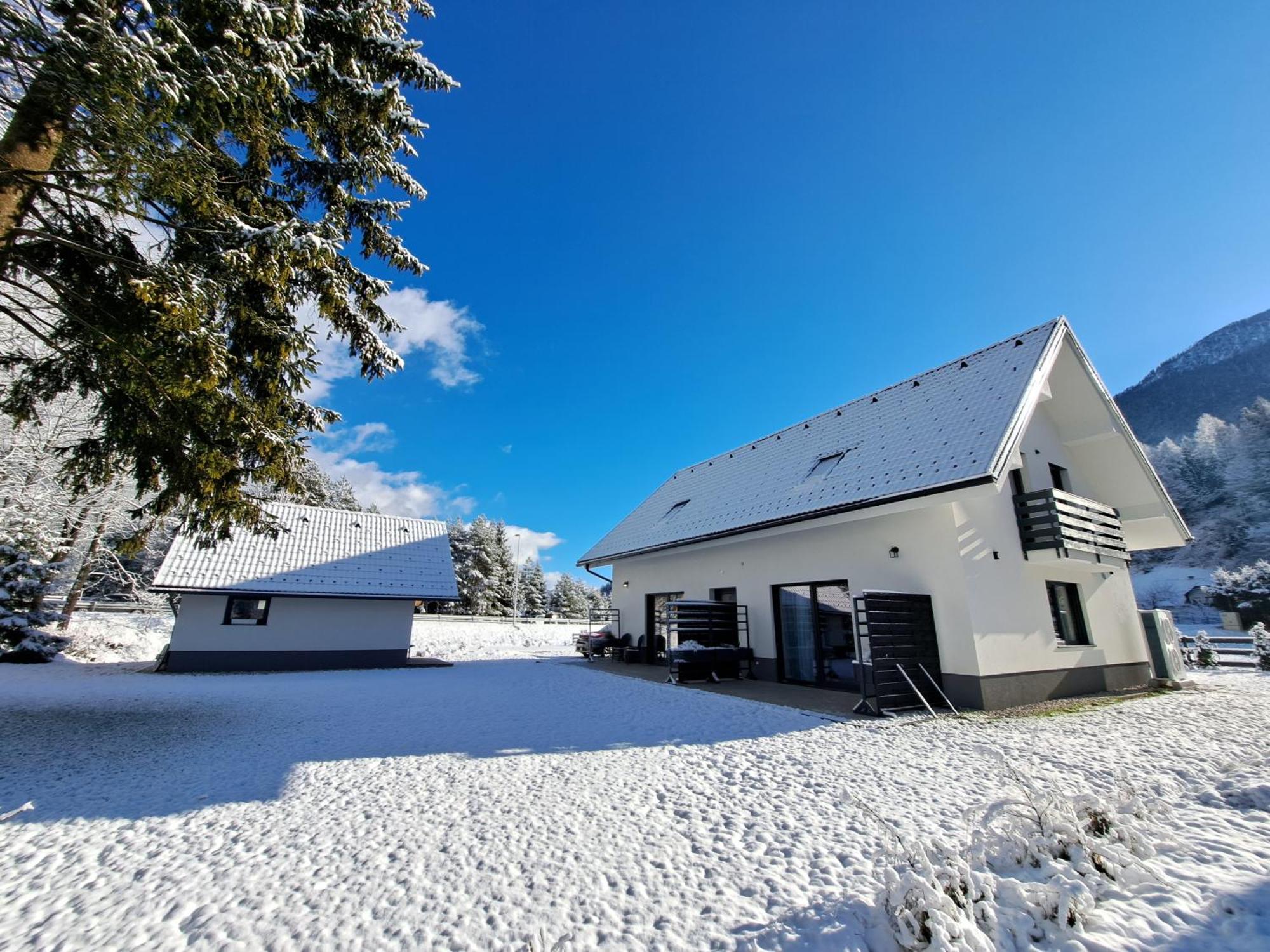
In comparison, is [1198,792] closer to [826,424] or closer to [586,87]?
[826,424]

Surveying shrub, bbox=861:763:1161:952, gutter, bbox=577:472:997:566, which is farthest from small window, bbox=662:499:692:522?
shrub, bbox=861:763:1161:952

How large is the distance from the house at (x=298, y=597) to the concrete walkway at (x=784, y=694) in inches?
312

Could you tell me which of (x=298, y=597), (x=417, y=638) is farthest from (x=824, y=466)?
(x=417, y=638)

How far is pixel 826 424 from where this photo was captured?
13.6 m

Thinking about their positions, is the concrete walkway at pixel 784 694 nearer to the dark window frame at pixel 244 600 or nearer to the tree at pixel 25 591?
the dark window frame at pixel 244 600

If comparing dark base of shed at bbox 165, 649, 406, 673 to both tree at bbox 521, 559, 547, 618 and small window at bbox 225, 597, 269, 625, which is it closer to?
small window at bbox 225, 597, 269, 625

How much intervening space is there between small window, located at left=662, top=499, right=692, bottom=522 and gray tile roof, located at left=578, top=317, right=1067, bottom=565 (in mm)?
50

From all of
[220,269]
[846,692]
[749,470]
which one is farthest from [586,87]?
[846,692]

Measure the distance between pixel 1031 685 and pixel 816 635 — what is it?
3522mm

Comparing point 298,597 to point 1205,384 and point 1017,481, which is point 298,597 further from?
point 1205,384

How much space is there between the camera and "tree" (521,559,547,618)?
52562 millimetres

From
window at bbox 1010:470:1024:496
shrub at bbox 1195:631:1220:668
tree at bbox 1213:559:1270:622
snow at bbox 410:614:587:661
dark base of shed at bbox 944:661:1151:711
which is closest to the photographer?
dark base of shed at bbox 944:661:1151:711

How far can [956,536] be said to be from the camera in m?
8.60

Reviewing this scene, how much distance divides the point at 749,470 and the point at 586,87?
9.51m
